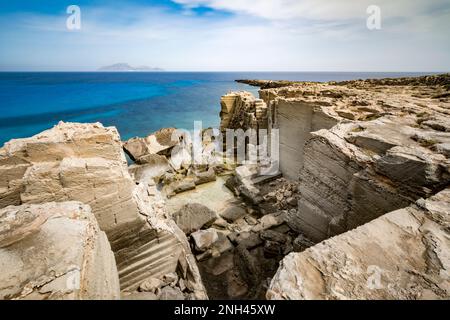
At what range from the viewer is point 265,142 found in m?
13.3

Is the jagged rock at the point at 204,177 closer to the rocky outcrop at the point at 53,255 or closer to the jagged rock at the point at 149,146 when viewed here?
the jagged rock at the point at 149,146

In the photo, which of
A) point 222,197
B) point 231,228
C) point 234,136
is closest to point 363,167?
point 231,228

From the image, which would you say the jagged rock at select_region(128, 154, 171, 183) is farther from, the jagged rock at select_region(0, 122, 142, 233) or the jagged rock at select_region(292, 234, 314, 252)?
the jagged rock at select_region(292, 234, 314, 252)

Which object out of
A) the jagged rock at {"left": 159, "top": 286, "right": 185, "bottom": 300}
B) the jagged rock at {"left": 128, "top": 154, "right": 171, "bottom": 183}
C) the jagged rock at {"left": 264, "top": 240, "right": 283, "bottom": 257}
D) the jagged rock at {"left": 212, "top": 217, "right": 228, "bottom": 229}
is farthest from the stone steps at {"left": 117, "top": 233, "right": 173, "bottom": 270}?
the jagged rock at {"left": 128, "top": 154, "right": 171, "bottom": 183}

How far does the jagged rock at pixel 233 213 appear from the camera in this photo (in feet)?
29.2

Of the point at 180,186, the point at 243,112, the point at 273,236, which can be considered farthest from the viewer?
the point at 243,112

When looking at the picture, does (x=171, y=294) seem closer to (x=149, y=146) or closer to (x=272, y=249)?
(x=272, y=249)

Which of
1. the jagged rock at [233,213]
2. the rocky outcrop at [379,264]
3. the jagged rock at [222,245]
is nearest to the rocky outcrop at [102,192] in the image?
the jagged rock at [222,245]

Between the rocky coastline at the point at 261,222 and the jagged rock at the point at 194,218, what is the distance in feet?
0.14

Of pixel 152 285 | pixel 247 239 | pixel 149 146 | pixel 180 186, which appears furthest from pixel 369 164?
pixel 149 146

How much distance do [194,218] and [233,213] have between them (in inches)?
65.4

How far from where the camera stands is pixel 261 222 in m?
7.64

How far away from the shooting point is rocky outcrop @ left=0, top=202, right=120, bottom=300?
230 cm
